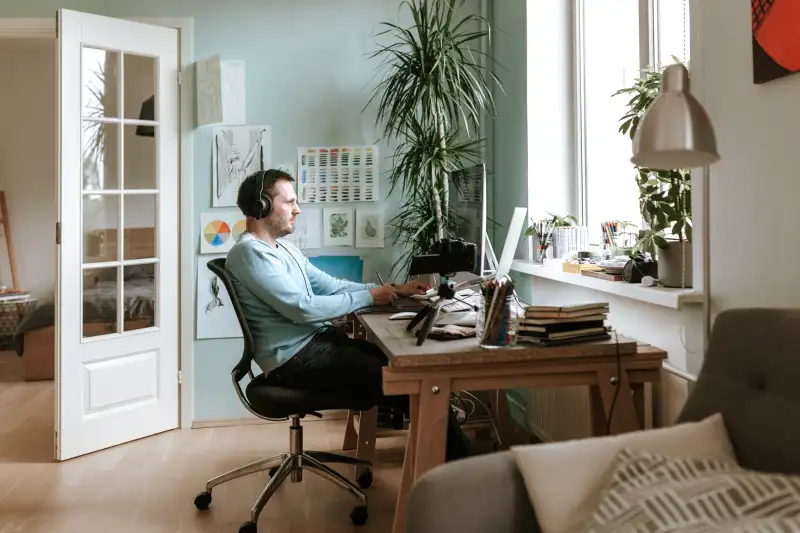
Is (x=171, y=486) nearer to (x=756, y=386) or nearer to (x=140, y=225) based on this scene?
(x=140, y=225)

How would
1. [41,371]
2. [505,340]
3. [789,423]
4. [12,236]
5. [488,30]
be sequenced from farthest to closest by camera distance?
[12,236], [41,371], [488,30], [505,340], [789,423]

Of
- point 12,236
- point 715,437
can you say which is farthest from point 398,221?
point 12,236

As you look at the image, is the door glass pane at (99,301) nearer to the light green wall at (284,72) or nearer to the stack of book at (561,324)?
the light green wall at (284,72)

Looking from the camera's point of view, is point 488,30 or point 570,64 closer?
point 570,64

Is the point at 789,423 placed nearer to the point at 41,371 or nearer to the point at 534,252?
the point at 534,252

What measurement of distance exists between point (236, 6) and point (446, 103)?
53.7 inches

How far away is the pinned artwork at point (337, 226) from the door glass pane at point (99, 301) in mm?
1142

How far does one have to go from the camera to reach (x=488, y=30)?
421cm

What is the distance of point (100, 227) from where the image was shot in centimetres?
389

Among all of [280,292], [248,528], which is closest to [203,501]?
[248,528]

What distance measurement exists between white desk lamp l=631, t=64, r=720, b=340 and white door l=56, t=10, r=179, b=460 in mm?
2986

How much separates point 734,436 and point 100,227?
332 cm

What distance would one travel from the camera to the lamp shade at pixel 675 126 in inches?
61.7

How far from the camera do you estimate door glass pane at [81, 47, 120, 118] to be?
12.5 ft
